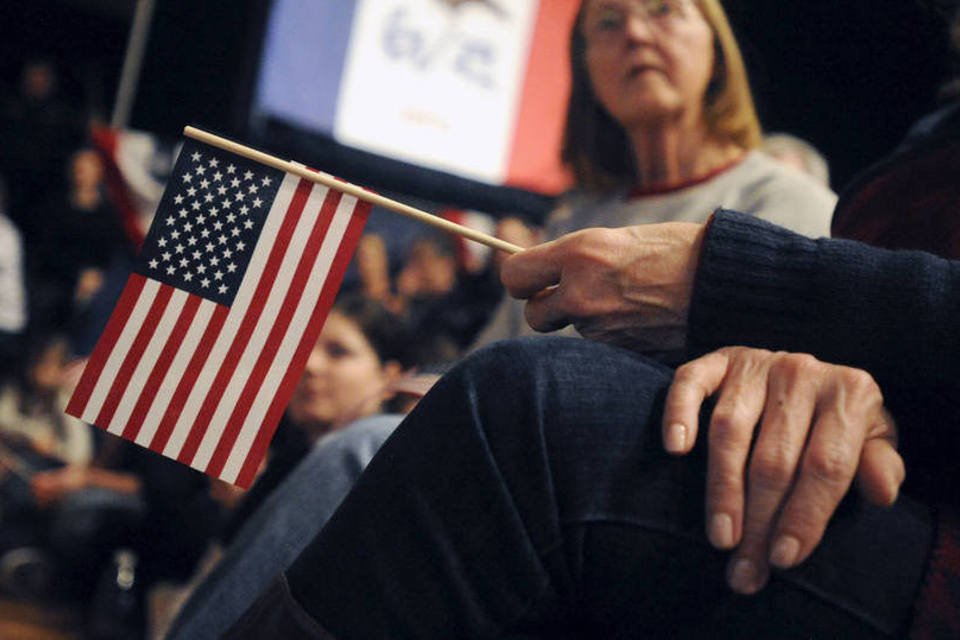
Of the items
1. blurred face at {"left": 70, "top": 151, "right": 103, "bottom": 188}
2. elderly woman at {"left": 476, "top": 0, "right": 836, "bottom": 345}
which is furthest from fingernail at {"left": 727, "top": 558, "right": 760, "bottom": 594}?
blurred face at {"left": 70, "top": 151, "right": 103, "bottom": 188}

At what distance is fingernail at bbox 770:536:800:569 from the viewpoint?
392 millimetres

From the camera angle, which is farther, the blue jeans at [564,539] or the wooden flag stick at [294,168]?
the wooden flag stick at [294,168]

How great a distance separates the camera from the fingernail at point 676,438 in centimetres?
41

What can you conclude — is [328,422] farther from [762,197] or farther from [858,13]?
[858,13]

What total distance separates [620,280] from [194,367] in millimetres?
303

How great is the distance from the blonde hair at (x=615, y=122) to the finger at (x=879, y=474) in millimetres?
668

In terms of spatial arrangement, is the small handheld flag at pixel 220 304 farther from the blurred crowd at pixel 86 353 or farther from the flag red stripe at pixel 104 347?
the blurred crowd at pixel 86 353

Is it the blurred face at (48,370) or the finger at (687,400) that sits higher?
the finger at (687,400)

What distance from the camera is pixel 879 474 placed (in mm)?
408

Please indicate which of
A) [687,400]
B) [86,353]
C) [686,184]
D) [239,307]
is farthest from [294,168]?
[86,353]

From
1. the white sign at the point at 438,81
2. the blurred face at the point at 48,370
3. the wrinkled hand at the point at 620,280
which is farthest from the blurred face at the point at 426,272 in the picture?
the wrinkled hand at the point at 620,280

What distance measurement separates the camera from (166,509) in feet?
6.82

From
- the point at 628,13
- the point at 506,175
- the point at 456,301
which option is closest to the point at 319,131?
the point at 506,175

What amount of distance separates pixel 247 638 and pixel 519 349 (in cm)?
20
